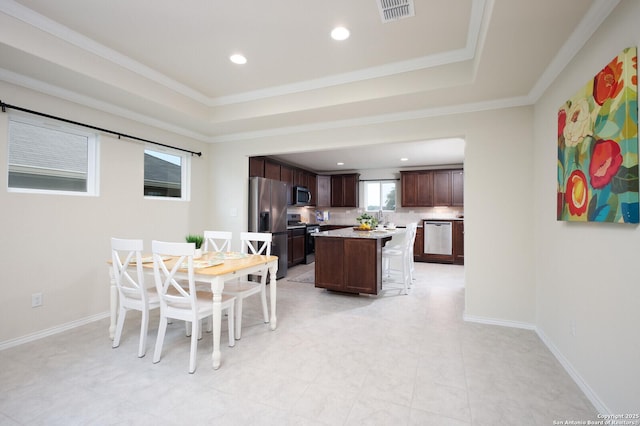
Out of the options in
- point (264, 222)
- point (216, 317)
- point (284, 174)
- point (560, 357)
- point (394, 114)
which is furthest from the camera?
point (284, 174)

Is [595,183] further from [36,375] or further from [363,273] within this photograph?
[36,375]

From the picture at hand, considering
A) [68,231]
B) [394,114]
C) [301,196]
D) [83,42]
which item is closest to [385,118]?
[394,114]

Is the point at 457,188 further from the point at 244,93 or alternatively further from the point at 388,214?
the point at 244,93

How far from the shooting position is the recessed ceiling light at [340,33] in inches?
94.1

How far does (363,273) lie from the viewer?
394 cm

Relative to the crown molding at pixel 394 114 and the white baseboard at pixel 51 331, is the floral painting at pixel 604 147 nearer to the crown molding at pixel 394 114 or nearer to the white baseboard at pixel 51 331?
the crown molding at pixel 394 114

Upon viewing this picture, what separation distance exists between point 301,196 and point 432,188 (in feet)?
10.7

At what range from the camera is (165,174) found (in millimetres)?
4098

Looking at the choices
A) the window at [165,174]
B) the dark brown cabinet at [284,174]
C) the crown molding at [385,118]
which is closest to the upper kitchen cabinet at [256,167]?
the dark brown cabinet at [284,174]

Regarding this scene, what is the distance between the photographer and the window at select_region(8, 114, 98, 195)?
2662 mm

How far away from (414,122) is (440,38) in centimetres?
108

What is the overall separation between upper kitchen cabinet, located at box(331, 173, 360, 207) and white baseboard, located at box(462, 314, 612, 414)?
4.97 m

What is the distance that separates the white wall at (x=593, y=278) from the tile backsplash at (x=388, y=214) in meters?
4.59

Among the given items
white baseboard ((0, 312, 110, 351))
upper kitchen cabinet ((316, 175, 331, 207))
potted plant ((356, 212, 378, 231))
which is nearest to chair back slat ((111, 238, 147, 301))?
white baseboard ((0, 312, 110, 351))
